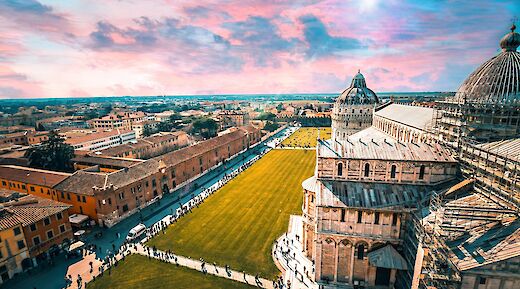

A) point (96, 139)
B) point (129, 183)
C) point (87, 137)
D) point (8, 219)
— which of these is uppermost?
point (87, 137)

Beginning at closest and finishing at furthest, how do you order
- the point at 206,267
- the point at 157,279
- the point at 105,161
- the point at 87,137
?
the point at 157,279 < the point at 206,267 < the point at 105,161 < the point at 87,137

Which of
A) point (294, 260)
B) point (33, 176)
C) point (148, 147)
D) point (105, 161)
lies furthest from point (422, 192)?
point (148, 147)

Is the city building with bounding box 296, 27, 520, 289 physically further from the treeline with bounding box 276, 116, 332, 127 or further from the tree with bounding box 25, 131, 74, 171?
the treeline with bounding box 276, 116, 332, 127

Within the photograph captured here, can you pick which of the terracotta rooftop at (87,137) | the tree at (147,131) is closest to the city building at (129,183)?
the terracotta rooftop at (87,137)

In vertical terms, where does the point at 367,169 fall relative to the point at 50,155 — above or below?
above

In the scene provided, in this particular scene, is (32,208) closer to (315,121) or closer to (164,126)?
(164,126)

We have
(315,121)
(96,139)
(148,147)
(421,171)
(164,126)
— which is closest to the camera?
(421,171)

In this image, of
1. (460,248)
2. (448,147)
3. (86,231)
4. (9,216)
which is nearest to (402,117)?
(448,147)
